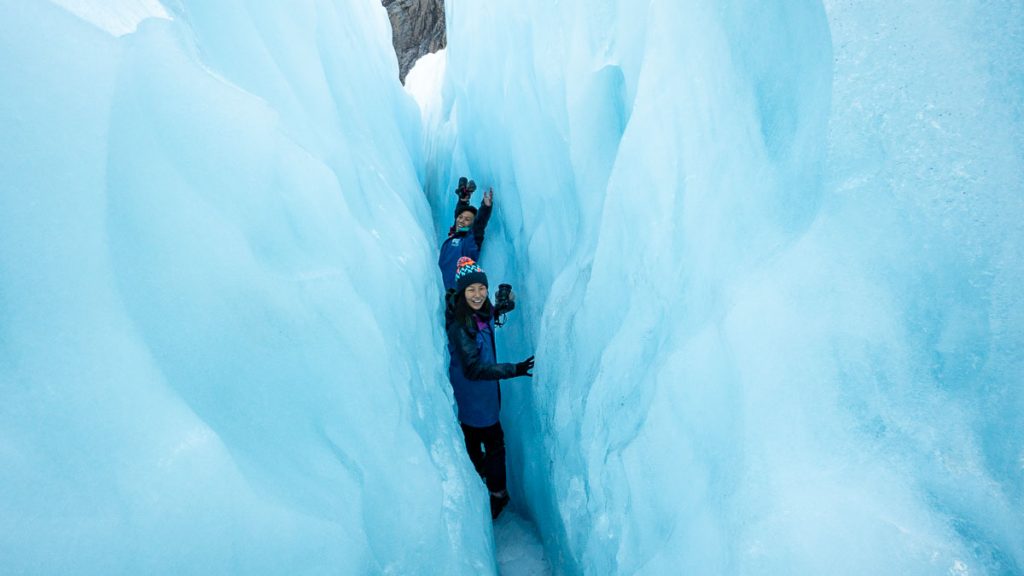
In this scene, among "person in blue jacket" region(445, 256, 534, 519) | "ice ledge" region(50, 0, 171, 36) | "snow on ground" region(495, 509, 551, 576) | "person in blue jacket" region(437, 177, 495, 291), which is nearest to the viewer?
"ice ledge" region(50, 0, 171, 36)

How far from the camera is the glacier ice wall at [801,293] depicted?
824mm

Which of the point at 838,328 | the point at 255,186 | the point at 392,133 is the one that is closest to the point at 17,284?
the point at 255,186

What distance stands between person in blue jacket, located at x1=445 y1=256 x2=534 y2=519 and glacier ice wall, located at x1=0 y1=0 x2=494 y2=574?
1.40ft

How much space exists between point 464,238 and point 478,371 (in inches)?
56.3

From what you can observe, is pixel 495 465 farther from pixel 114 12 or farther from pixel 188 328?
pixel 114 12

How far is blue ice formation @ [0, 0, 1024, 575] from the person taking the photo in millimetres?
825

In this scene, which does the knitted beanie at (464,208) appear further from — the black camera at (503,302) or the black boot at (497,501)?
the black boot at (497,501)

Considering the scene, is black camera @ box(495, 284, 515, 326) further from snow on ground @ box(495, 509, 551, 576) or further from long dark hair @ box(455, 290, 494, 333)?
snow on ground @ box(495, 509, 551, 576)

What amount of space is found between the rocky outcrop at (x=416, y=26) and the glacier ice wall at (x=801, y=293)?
47.5ft

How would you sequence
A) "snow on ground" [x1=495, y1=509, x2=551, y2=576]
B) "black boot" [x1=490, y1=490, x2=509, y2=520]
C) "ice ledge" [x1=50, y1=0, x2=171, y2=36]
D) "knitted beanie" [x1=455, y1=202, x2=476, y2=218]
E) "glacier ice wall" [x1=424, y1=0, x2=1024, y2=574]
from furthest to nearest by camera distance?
"knitted beanie" [x1=455, y1=202, x2=476, y2=218] < "black boot" [x1=490, y1=490, x2=509, y2=520] < "snow on ground" [x1=495, y1=509, x2=551, y2=576] < "ice ledge" [x1=50, y1=0, x2=171, y2=36] < "glacier ice wall" [x1=424, y1=0, x2=1024, y2=574]

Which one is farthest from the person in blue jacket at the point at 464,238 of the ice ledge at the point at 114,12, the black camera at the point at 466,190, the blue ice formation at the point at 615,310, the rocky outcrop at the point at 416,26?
the rocky outcrop at the point at 416,26

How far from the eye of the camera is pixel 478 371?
6.97ft

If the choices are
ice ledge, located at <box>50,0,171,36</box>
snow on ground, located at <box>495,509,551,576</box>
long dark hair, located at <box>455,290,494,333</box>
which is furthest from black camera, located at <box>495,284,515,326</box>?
ice ledge, located at <box>50,0,171,36</box>

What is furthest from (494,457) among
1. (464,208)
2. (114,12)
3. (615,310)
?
(114,12)
